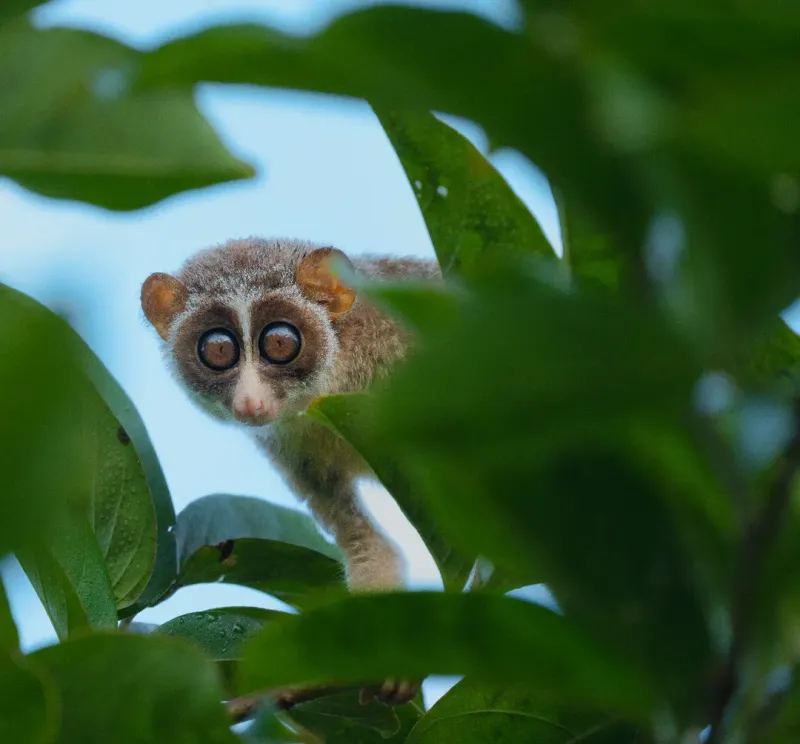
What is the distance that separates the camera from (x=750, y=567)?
787 mm

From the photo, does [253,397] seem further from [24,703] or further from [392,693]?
[24,703]

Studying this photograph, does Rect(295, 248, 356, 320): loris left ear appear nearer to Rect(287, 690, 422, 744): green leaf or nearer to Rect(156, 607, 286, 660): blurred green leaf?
Rect(156, 607, 286, 660): blurred green leaf

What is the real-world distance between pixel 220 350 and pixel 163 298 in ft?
1.43

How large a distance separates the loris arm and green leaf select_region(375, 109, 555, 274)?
210 centimetres

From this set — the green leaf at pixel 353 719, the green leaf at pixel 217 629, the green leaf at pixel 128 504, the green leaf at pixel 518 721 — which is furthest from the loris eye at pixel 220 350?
the green leaf at pixel 518 721

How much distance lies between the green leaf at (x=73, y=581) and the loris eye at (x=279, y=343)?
2.26 metres

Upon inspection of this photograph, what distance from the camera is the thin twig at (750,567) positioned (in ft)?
2.52

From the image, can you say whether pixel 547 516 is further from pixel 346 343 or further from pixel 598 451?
pixel 346 343

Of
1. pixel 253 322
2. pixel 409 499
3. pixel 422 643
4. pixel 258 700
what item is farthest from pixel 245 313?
pixel 422 643

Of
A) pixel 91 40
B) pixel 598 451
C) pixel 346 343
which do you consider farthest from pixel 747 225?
pixel 346 343

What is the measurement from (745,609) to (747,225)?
27cm

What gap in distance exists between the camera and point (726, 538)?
2.81ft

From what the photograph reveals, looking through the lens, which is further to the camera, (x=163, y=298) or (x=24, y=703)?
(x=163, y=298)

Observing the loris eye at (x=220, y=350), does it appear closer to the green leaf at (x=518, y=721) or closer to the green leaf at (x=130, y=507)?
the green leaf at (x=130, y=507)
